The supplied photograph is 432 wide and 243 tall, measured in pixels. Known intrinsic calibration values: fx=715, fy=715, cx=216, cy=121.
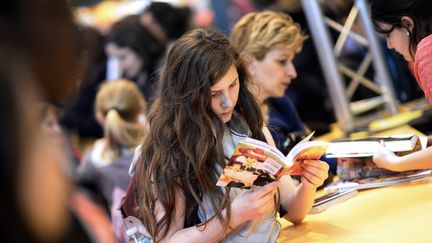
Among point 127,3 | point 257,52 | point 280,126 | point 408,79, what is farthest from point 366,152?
point 127,3

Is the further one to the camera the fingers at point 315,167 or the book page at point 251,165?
the fingers at point 315,167

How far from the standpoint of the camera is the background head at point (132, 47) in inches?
204

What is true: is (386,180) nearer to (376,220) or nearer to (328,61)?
(376,220)

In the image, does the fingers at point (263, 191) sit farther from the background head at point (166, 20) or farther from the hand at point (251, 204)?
the background head at point (166, 20)

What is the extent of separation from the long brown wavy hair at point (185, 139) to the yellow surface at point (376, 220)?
45 cm

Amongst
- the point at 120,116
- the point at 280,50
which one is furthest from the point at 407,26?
the point at 120,116

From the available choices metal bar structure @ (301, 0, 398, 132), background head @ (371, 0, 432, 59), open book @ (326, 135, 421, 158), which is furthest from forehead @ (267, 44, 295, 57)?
metal bar structure @ (301, 0, 398, 132)

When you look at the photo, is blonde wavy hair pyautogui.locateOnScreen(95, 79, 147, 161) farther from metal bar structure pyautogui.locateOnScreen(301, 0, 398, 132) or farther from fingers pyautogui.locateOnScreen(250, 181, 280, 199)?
fingers pyautogui.locateOnScreen(250, 181, 280, 199)

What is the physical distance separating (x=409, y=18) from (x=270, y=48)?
32.0 inches

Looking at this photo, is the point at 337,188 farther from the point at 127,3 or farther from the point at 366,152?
the point at 127,3

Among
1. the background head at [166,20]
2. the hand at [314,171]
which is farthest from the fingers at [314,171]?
the background head at [166,20]

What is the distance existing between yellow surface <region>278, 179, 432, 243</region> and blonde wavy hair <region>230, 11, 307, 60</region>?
83 cm

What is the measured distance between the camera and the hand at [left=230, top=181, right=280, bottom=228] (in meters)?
2.21

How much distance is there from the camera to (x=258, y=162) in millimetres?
2133
